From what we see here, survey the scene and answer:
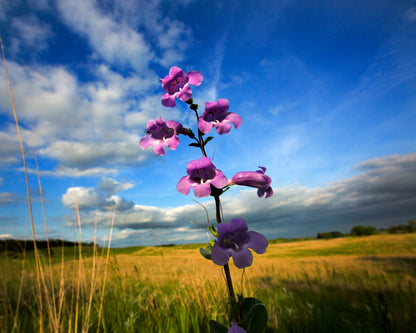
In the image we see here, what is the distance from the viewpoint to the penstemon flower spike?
1.65 meters

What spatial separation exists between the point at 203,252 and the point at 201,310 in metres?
2.43

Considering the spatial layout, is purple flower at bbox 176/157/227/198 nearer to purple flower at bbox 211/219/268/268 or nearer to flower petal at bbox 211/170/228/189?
flower petal at bbox 211/170/228/189

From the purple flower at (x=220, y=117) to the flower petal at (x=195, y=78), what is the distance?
0.28 metres

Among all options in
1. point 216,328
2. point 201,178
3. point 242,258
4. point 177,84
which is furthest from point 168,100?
point 216,328

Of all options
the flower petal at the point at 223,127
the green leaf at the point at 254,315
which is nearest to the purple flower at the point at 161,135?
the flower petal at the point at 223,127

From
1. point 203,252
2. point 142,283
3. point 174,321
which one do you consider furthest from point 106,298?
point 203,252

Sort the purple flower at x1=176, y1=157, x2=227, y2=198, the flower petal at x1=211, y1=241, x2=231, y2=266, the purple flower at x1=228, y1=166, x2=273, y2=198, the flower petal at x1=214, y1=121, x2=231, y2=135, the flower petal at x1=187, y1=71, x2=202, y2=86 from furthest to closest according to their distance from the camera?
the flower petal at x1=187, y1=71, x2=202, y2=86, the flower petal at x1=214, y1=121, x2=231, y2=135, the purple flower at x1=228, y1=166, x2=273, y2=198, the purple flower at x1=176, y1=157, x2=227, y2=198, the flower petal at x1=211, y1=241, x2=231, y2=266

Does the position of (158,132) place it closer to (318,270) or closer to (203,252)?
(203,252)

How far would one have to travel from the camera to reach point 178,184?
1787mm

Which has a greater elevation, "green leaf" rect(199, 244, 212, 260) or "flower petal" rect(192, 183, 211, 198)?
"flower petal" rect(192, 183, 211, 198)

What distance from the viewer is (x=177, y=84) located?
88.7 inches

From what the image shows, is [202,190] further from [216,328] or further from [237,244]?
[216,328]

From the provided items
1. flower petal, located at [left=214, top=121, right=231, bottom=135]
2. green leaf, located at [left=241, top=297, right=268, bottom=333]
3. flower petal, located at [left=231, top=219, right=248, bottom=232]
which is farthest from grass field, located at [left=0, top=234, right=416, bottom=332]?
flower petal, located at [left=214, top=121, right=231, bottom=135]

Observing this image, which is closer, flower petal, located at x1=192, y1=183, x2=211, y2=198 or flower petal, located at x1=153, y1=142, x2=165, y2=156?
flower petal, located at x1=192, y1=183, x2=211, y2=198
